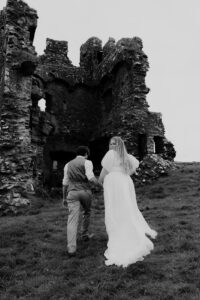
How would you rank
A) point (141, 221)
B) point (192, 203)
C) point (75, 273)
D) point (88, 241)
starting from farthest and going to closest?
point (192, 203), point (88, 241), point (141, 221), point (75, 273)

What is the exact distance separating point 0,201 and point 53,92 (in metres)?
12.9

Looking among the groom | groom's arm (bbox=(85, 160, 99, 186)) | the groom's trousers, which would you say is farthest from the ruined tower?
groom's arm (bbox=(85, 160, 99, 186))

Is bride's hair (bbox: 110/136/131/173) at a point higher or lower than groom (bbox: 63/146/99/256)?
higher

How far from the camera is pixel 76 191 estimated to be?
307 inches

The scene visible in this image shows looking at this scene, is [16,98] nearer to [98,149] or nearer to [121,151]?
[121,151]

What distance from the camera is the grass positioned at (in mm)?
5625

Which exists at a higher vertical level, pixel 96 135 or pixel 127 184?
pixel 96 135

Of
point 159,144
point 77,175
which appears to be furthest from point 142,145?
point 77,175

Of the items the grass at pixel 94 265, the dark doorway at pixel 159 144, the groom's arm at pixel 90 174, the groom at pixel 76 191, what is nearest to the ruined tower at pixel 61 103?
the dark doorway at pixel 159 144

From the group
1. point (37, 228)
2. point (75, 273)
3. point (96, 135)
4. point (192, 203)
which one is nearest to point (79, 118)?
point (96, 135)

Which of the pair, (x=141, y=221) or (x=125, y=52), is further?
(x=125, y=52)

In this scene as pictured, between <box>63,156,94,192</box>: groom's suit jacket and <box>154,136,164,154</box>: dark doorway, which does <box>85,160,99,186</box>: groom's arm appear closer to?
<box>63,156,94,192</box>: groom's suit jacket

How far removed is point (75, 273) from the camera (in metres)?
6.52

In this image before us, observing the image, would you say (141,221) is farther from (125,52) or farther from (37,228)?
(125,52)
